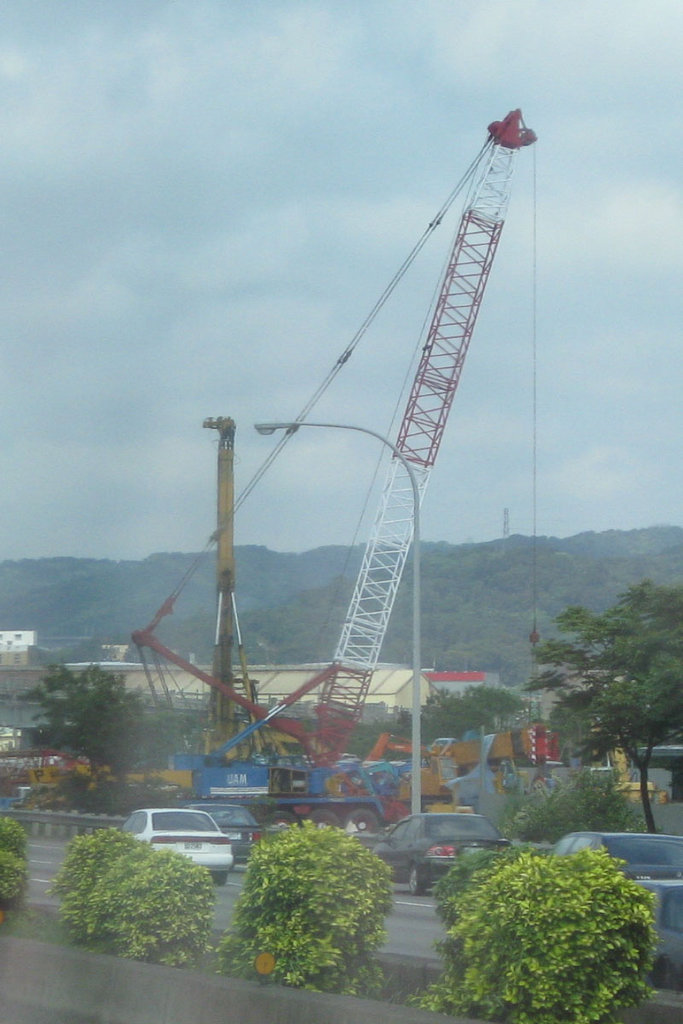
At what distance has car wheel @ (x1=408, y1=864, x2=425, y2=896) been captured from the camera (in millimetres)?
25609

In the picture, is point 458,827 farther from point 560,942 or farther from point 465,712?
point 465,712

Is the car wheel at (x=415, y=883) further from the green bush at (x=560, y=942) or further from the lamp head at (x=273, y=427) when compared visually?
the green bush at (x=560, y=942)

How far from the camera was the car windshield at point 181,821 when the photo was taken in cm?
2533

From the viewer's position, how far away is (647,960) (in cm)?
750

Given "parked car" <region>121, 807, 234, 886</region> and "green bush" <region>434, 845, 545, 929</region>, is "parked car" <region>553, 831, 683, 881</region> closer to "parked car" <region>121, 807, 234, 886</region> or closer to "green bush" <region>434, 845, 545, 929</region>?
"green bush" <region>434, 845, 545, 929</region>

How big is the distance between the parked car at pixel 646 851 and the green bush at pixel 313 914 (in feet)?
24.9

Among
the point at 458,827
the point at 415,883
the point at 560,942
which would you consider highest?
the point at 560,942

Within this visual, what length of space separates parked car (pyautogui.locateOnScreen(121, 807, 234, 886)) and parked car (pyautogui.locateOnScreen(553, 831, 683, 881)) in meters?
9.58

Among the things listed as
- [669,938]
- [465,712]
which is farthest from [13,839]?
[465,712]

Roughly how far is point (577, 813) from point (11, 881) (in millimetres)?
22612

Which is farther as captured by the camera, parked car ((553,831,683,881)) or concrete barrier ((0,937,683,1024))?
parked car ((553,831,683,881))

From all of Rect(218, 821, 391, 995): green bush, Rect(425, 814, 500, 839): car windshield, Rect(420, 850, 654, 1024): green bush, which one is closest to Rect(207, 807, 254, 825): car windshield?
Rect(425, 814, 500, 839): car windshield

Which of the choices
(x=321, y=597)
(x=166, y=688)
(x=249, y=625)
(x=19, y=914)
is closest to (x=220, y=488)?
(x=166, y=688)

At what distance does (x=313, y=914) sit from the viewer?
9086 mm
